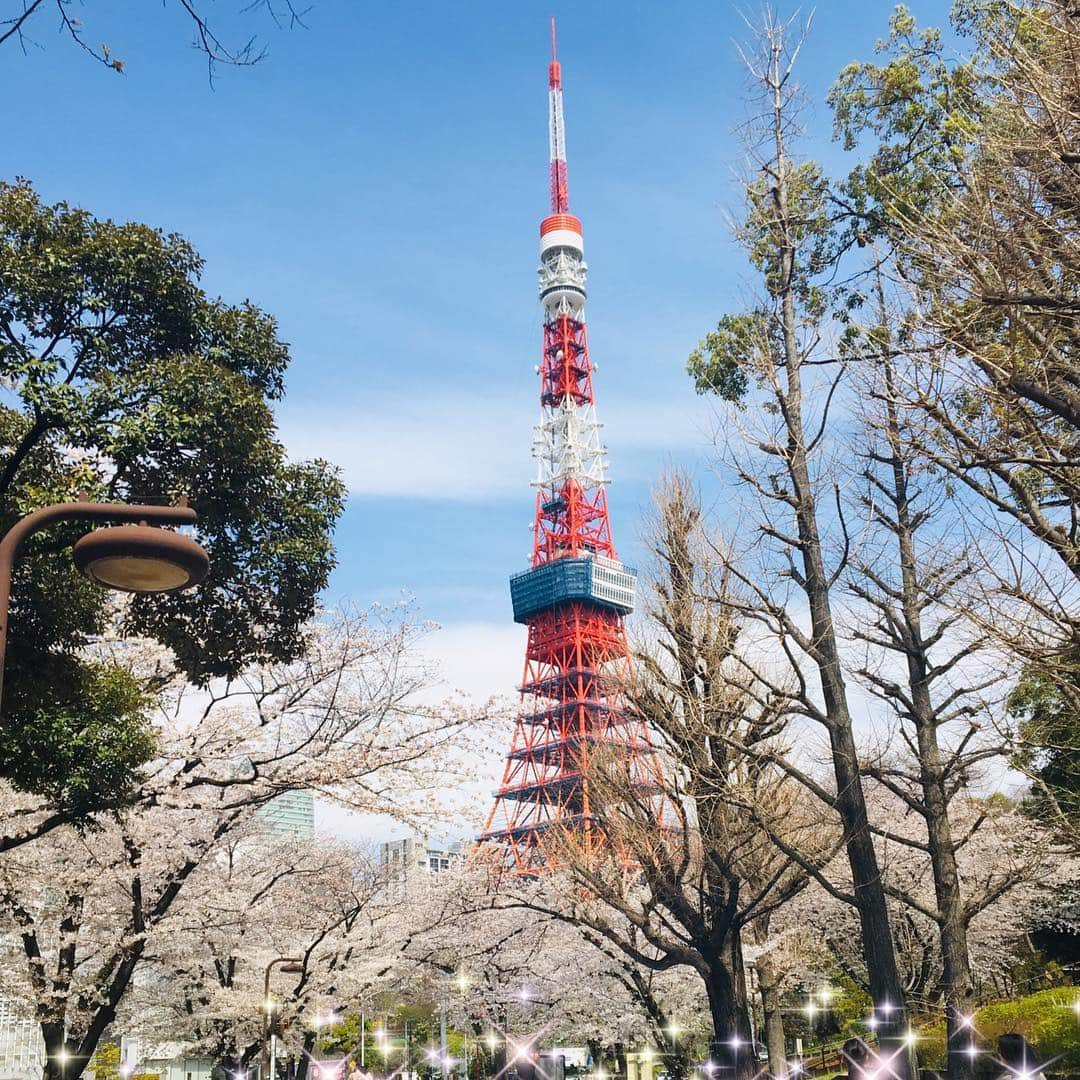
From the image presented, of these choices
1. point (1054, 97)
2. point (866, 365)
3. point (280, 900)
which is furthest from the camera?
point (280, 900)

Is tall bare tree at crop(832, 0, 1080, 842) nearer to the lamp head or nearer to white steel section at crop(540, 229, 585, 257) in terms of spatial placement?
the lamp head

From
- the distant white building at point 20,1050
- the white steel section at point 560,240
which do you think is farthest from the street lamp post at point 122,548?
the white steel section at point 560,240

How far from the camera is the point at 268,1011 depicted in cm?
1714

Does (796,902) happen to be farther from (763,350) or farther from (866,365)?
(866,365)

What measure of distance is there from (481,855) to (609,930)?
15451 millimetres

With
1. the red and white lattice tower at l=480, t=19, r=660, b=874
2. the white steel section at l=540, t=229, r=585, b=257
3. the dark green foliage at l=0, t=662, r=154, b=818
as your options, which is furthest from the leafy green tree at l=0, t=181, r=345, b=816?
the white steel section at l=540, t=229, r=585, b=257

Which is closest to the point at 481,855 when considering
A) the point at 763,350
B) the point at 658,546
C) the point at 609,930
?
the point at 609,930

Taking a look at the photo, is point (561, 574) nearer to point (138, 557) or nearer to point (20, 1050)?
point (20, 1050)

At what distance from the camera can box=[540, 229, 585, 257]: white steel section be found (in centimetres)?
Result: 5753

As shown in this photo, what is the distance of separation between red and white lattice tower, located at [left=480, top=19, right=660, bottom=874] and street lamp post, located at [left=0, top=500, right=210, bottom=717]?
1417 inches

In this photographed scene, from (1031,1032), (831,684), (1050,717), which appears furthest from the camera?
(1031,1032)

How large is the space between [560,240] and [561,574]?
1948 centimetres

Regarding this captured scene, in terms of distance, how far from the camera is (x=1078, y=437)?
802cm

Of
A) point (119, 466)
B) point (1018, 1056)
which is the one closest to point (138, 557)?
point (119, 466)
